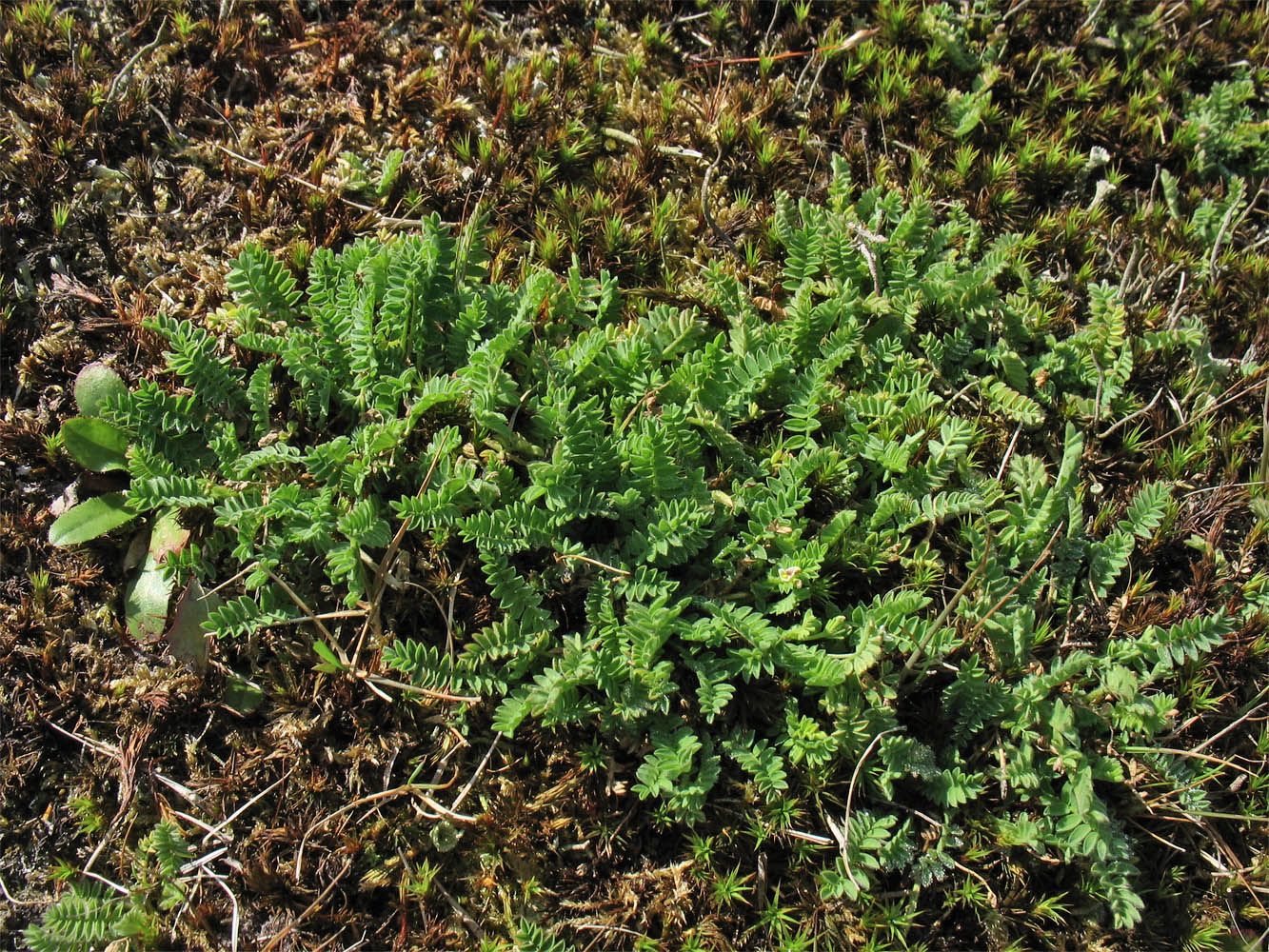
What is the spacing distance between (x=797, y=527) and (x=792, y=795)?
0.81 metres

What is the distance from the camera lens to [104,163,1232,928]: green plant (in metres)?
2.73

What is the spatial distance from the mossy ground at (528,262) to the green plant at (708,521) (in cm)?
19

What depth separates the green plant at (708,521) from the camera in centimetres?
273

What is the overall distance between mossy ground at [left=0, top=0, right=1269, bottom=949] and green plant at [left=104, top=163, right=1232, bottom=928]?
0.61 feet

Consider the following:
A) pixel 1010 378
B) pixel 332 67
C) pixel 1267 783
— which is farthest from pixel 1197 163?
pixel 332 67

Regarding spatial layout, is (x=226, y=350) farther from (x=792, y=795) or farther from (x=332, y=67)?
(x=792, y=795)

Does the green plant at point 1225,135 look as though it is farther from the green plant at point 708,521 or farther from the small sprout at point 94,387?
the small sprout at point 94,387

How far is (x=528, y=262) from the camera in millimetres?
3395

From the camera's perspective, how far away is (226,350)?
3.28m

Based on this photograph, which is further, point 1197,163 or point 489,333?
point 1197,163

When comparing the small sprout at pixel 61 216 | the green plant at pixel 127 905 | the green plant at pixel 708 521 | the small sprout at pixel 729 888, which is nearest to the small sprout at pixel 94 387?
the green plant at pixel 708 521

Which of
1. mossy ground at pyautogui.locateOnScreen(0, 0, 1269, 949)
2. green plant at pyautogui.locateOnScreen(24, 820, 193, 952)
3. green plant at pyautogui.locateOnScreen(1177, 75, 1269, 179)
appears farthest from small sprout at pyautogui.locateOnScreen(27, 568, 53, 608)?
green plant at pyautogui.locateOnScreen(1177, 75, 1269, 179)

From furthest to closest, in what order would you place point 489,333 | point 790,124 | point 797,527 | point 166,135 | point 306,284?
1. point 790,124
2. point 166,135
3. point 306,284
4. point 489,333
5. point 797,527

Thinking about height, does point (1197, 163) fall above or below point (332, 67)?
above
